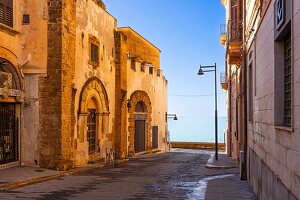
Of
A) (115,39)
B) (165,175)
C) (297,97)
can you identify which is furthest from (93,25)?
(297,97)

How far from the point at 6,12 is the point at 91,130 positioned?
7309 millimetres

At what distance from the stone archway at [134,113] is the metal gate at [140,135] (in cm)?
33

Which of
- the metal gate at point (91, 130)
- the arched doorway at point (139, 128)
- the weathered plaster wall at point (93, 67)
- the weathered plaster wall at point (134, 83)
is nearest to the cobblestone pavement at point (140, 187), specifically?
the weathered plaster wall at point (93, 67)

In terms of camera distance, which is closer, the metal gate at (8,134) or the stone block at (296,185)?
the stone block at (296,185)

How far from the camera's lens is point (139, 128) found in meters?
26.9

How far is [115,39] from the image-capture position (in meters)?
22.5

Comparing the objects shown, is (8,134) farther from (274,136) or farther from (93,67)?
(274,136)

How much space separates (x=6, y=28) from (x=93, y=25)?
575 centimetres

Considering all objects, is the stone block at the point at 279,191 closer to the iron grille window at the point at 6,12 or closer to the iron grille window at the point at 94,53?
the iron grille window at the point at 6,12

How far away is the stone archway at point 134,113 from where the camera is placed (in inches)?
977

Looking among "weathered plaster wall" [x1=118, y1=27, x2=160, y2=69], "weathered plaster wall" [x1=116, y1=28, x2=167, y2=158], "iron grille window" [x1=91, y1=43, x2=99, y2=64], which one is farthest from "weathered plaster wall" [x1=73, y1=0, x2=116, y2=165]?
"weathered plaster wall" [x1=118, y1=27, x2=160, y2=69]

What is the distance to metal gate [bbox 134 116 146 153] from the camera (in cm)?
2645

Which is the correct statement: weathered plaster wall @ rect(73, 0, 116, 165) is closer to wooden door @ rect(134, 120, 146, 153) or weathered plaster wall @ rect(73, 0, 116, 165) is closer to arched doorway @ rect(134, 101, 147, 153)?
arched doorway @ rect(134, 101, 147, 153)

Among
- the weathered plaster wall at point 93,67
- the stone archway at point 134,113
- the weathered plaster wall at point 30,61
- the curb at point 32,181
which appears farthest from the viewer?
the stone archway at point 134,113
